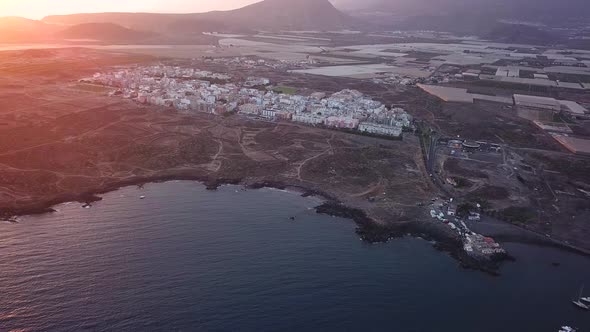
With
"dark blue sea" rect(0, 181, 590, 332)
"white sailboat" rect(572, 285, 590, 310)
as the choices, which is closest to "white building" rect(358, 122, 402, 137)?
"dark blue sea" rect(0, 181, 590, 332)

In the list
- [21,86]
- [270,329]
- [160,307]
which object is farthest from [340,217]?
[21,86]

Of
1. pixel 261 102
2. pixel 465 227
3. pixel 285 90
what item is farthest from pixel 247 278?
pixel 285 90

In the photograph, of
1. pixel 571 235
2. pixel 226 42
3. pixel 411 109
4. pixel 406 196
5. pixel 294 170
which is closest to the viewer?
pixel 571 235

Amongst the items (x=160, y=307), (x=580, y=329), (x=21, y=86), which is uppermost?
(x=21, y=86)

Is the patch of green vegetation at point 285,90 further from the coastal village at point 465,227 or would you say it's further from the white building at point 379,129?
the coastal village at point 465,227

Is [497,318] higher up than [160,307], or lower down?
lower down

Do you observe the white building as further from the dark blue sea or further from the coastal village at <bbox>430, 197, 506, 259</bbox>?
the dark blue sea

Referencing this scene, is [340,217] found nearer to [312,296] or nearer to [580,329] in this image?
[312,296]
